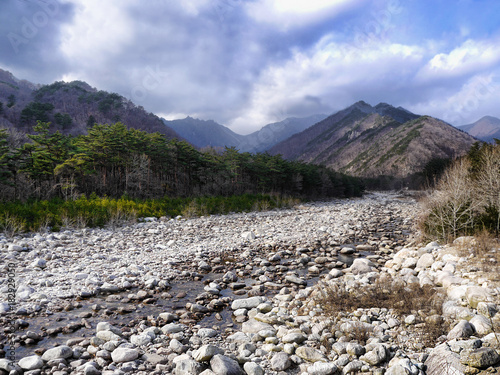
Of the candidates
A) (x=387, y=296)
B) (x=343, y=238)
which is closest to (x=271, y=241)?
(x=343, y=238)

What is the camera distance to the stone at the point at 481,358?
3.36m

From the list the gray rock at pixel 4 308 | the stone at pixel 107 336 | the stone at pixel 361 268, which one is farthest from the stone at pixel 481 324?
the gray rock at pixel 4 308

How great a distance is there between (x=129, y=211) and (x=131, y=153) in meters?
11.9

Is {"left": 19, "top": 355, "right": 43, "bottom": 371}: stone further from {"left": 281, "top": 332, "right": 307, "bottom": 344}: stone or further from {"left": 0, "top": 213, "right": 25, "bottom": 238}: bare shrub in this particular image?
{"left": 0, "top": 213, "right": 25, "bottom": 238}: bare shrub

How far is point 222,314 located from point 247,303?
61cm

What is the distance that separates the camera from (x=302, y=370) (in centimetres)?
396

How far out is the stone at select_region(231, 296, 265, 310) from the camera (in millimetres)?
6152

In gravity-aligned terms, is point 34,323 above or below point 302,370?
above

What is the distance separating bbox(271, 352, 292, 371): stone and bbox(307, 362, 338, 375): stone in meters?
0.32

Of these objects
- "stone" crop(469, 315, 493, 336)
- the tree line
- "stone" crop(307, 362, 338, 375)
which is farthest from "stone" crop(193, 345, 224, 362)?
the tree line

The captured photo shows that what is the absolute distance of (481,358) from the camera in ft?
11.1

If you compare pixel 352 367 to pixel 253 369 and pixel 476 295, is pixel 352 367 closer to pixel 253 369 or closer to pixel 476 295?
pixel 253 369

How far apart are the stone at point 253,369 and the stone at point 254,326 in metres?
1.17

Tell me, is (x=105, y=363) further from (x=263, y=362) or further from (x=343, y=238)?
(x=343, y=238)
